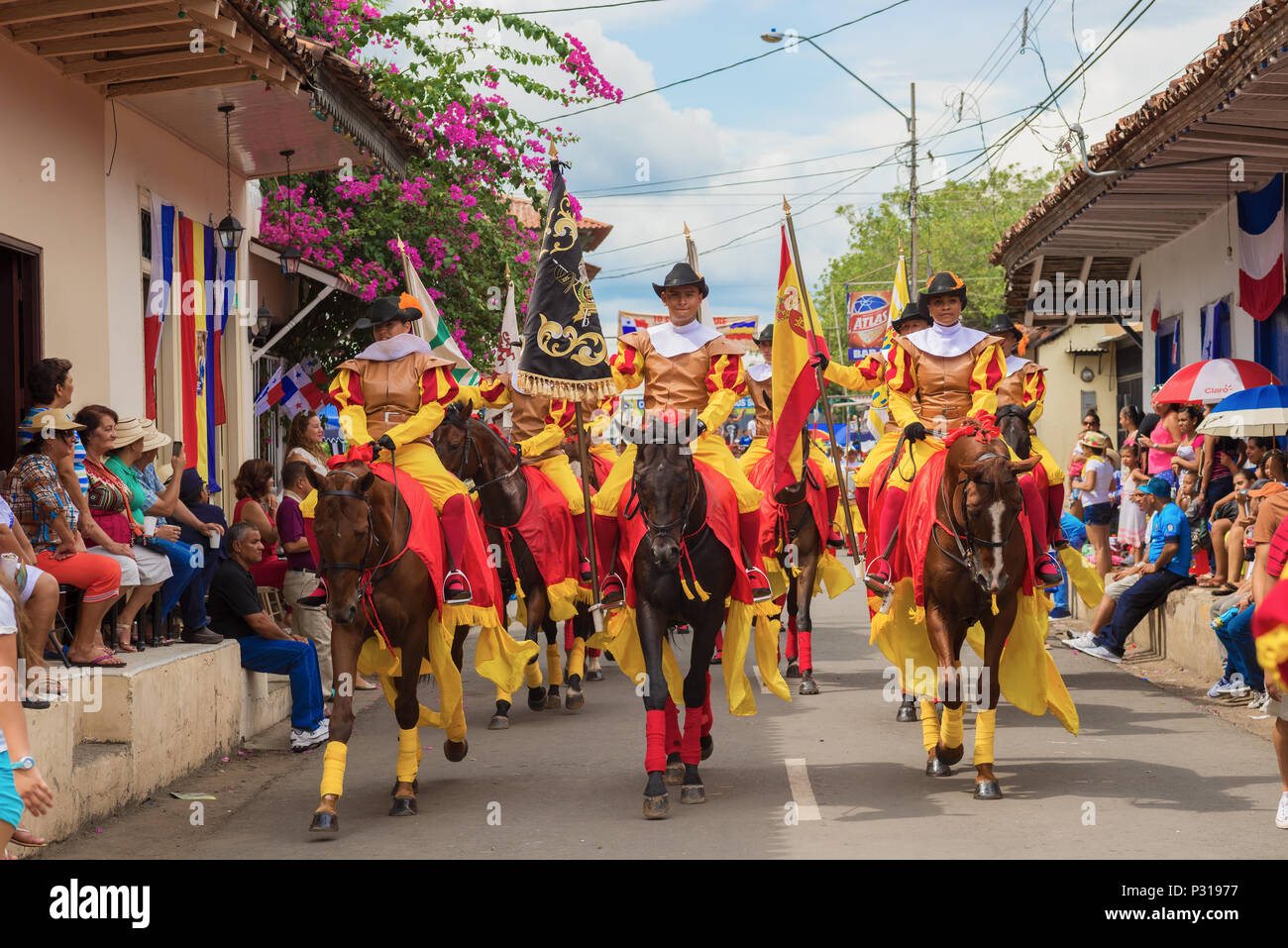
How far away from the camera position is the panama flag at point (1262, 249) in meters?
13.8

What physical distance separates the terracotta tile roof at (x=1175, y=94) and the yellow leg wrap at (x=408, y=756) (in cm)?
701

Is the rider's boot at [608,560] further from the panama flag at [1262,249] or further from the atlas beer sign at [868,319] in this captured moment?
the atlas beer sign at [868,319]

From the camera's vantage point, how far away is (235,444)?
16594 millimetres

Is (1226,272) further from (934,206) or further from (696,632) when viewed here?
(934,206)

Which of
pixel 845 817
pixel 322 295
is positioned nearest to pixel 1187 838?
pixel 845 817

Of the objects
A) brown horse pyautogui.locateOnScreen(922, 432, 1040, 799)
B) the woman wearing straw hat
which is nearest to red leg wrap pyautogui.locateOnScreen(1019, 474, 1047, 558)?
brown horse pyautogui.locateOnScreen(922, 432, 1040, 799)

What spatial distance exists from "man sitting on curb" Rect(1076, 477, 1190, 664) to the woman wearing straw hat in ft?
28.9

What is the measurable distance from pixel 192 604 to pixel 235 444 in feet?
22.3

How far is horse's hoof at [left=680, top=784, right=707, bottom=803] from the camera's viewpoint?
8.05 metres

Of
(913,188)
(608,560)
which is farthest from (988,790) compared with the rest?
(913,188)

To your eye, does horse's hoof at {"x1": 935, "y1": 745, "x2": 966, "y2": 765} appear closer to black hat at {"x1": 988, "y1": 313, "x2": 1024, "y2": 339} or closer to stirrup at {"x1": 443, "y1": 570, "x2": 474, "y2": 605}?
stirrup at {"x1": 443, "y1": 570, "x2": 474, "y2": 605}

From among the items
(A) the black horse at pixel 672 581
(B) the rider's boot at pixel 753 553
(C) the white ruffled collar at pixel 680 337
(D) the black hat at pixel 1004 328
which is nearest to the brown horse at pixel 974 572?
(B) the rider's boot at pixel 753 553

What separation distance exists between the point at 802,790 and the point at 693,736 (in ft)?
2.32

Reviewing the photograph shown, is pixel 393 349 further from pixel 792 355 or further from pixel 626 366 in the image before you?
pixel 792 355
